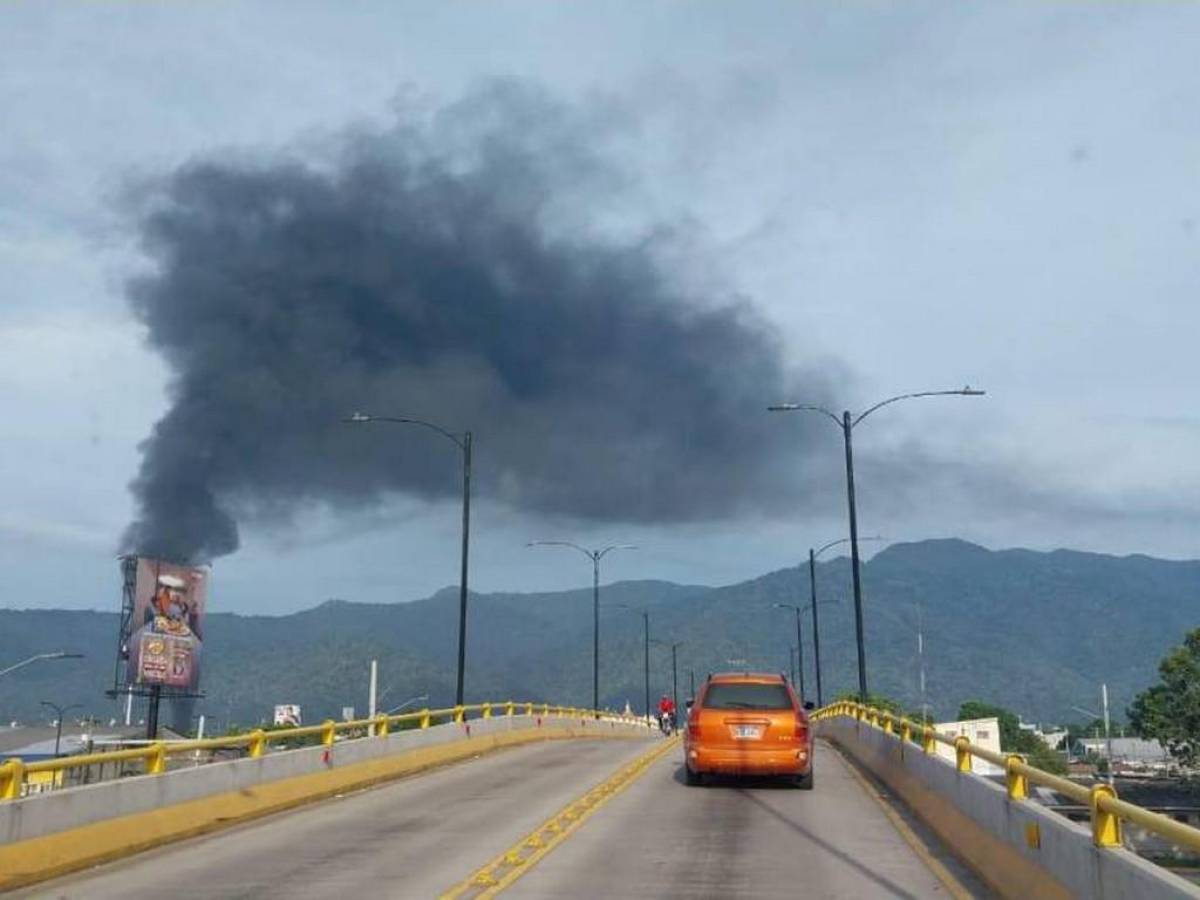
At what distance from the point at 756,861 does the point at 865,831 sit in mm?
3182

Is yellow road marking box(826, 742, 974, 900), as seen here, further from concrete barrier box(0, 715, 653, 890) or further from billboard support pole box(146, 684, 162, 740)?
billboard support pole box(146, 684, 162, 740)

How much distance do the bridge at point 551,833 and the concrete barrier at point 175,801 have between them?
28 millimetres

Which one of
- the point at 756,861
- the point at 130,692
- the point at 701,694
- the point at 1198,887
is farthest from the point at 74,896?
the point at 130,692

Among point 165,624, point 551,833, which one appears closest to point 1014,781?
point 551,833

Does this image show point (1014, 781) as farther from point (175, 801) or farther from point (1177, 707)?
point (1177, 707)

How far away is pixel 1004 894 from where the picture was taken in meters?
11.7

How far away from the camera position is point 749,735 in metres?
21.0

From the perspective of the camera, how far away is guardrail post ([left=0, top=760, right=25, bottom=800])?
1250 cm

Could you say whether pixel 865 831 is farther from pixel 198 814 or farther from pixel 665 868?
pixel 198 814

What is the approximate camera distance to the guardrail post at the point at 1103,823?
8.88 metres

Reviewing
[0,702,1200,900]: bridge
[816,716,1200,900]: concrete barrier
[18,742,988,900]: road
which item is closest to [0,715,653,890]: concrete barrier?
[0,702,1200,900]: bridge

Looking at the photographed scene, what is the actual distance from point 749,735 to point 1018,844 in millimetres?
9604

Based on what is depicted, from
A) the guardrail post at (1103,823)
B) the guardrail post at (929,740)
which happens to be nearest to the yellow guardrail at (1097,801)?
the guardrail post at (1103,823)

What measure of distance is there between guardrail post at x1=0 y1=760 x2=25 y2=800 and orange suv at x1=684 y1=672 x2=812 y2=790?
11.3 metres
